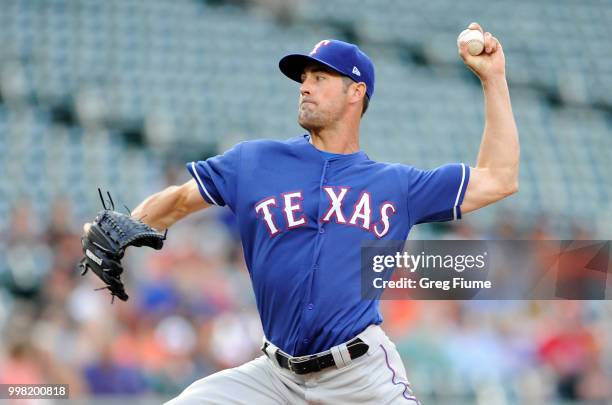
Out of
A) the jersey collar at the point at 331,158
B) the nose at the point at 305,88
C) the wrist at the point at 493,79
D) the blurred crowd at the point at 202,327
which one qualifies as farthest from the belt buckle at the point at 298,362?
the blurred crowd at the point at 202,327

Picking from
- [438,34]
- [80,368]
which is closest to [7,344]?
[80,368]

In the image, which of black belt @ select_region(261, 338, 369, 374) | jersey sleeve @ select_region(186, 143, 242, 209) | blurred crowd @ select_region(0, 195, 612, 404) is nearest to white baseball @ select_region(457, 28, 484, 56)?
jersey sleeve @ select_region(186, 143, 242, 209)

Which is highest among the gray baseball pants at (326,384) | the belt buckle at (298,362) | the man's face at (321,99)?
the man's face at (321,99)

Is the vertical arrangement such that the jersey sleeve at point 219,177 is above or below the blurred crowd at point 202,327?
above

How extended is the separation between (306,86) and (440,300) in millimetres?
3352

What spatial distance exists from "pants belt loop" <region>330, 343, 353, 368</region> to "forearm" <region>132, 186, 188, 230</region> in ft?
2.58

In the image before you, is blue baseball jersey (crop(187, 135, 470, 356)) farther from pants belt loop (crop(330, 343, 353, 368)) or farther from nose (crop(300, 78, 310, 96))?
nose (crop(300, 78, 310, 96))

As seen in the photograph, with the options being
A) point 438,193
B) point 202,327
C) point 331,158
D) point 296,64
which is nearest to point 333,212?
point 331,158

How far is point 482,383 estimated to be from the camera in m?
6.77

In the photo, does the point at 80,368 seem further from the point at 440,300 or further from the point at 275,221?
the point at 275,221

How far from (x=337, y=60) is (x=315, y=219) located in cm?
59

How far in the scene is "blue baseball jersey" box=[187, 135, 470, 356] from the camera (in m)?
3.49

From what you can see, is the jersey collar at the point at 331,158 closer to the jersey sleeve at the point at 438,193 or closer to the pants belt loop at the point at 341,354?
the jersey sleeve at the point at 438,193

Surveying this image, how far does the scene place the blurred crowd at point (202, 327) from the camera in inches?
240
